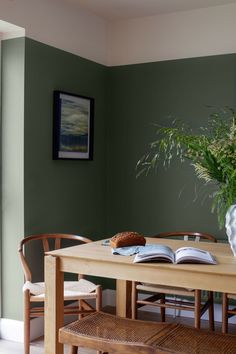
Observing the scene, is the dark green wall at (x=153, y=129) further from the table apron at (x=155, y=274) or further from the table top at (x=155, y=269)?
the table apron at (x=155, y=274)

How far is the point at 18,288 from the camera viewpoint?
144 inches

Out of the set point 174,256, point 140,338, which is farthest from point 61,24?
point 140,338

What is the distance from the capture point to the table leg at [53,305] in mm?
2580

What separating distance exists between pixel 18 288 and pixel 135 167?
59.4 inches

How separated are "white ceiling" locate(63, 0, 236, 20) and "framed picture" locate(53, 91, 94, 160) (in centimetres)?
75

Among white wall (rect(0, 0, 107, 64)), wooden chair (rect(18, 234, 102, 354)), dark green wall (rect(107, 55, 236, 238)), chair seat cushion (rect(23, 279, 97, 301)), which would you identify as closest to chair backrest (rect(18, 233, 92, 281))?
wooden chair (rect(18, 234, 102, 354))

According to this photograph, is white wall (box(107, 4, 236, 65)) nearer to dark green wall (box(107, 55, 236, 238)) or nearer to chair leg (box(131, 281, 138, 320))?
dark green wall (box(107, 55, 236, 238))

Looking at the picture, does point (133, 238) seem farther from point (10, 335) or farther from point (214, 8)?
point (214, 8)


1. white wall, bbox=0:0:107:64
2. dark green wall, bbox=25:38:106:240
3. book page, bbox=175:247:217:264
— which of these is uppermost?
white wall, bbox=0:0:107:64

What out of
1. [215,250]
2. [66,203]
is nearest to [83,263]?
[215,250]

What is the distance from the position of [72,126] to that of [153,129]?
758 mm

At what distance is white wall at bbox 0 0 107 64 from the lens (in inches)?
139

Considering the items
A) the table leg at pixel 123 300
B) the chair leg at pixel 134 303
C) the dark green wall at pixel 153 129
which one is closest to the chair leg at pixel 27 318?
the table leg at pixel 123 300

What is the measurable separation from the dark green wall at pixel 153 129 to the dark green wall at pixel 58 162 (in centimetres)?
13
